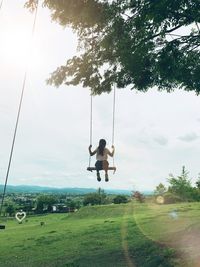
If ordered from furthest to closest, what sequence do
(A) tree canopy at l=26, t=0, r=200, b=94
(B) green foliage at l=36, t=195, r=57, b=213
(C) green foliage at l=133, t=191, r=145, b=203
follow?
(B) green foliage at l=36, t=195, r=57, b=213 → (C) green foliage at l=133, t=191, r=145, b=203 → (A) tree canopy at l=26, t=0, r=200, b=94

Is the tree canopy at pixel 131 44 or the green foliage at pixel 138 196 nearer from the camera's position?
the tree canopy at pixel 131 44

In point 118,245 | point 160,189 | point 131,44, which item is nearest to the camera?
point 131,44

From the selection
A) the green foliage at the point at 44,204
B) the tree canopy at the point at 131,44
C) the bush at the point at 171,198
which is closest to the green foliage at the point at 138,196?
the bush at the point at 171,198

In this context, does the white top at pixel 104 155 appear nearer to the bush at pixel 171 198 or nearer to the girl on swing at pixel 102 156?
the girl on swing at pixel 102 156

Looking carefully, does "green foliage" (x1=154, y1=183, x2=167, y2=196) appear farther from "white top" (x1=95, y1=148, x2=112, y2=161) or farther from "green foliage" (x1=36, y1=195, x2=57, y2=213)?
"green foliage" (x1=36, y1=195, x2=57, y2=213)

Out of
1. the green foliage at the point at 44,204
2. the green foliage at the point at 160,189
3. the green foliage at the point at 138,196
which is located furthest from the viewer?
the green foliage at the point at 44,204

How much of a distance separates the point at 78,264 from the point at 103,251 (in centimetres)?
171

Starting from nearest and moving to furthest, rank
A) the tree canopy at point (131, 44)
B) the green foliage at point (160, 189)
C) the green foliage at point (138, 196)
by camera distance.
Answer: the tree canopy at point (131, 44) < the green foliage at point (138, 196) < the green foliage at point (160, 189)

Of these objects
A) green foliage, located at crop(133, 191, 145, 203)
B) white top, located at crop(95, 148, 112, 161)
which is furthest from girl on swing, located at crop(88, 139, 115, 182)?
green foliage, located at crop(133, 191, 145, 203)

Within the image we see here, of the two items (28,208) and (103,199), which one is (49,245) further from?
(28,208)

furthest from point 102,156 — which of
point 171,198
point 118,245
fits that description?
point 171,198

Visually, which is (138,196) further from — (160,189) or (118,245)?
(118,245)

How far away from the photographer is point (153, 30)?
518 inches

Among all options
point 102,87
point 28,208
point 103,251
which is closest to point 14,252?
point 103,251
